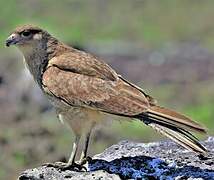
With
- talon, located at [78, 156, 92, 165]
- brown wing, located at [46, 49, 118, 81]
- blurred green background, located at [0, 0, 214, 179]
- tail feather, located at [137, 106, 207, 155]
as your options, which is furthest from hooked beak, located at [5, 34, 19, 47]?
tail feather, located at [137, 106, 207, 155]

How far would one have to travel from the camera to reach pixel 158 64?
5169 cm

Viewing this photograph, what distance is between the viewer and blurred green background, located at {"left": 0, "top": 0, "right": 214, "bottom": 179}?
23312 mm

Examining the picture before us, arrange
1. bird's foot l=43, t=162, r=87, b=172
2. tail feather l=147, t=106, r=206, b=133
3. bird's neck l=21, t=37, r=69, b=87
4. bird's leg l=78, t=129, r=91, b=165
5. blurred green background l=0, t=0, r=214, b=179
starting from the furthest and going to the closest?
blurred green background l=0, t=0, r=214, b=179
bird's neck l=21, t=37, r=69, b=87
bird's leg l=78, t=129, r=91, b=165
bird's foot l=43, t=162, r=87, b=172
tail feather l=147, t=106, r=206, b=133

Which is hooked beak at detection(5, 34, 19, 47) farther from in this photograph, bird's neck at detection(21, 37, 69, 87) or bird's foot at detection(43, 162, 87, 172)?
bird's foot at detection(43, 162, 87, 172)

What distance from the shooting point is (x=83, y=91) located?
10.7 metres

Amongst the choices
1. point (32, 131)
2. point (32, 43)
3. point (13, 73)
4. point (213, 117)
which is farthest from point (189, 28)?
point (32, 43)

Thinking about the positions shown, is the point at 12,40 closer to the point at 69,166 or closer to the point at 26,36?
the point at 26,36

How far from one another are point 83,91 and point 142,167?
1157 mm

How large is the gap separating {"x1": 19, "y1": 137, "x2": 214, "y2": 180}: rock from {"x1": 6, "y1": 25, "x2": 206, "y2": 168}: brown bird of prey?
0.35 m

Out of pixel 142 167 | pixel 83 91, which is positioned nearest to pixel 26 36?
pixel 83 91

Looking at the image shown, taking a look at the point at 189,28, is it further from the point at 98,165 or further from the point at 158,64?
the point at 98,165

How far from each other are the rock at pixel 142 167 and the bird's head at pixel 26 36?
1.59 m

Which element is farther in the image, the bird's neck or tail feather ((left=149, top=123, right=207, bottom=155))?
the bird's neck

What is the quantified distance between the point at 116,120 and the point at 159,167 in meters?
0.77
